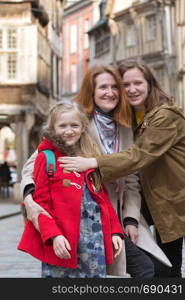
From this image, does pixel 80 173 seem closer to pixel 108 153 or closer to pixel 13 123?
pixel 108 153

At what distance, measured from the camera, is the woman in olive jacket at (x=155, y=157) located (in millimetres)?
3311

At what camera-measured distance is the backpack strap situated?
3195 millimetres

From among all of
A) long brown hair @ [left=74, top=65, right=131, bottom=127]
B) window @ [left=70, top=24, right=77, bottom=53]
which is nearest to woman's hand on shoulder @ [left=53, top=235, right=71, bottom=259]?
long brown hair @ [left=74, top=65, right=131, bottom=127]

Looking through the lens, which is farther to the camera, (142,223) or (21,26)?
(21,26)

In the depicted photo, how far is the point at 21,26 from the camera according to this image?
2394 cm

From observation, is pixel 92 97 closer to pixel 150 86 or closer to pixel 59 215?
pixel 150 86

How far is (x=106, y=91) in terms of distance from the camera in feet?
11.4

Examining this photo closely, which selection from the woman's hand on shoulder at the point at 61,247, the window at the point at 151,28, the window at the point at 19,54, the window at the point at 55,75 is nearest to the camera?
the woman's hand on shoulder at the point at 61,247

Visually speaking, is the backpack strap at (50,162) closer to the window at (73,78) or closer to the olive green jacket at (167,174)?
the olive green jacket at (167,174)

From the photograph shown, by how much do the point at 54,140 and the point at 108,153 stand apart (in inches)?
13.7

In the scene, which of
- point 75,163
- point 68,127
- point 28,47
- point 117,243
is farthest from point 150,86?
point 28,47

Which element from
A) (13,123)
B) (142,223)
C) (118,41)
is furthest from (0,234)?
(118,41)

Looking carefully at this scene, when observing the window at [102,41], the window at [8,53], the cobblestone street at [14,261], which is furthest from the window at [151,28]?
the cobblestone street at [14,261]

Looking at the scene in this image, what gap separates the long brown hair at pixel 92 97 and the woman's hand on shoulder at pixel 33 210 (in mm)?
621
